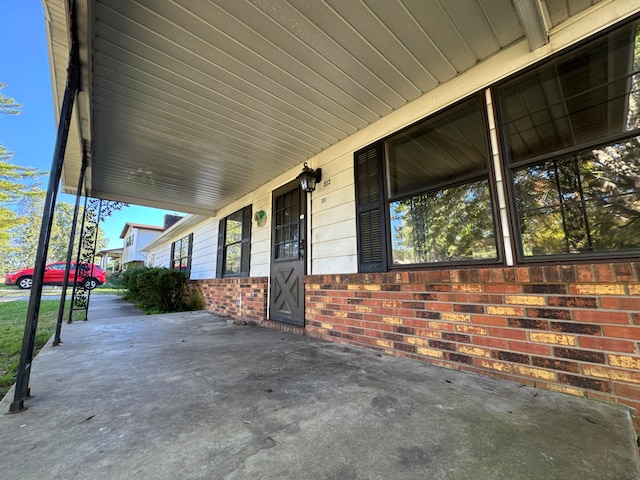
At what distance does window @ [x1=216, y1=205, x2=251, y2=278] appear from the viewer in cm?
567

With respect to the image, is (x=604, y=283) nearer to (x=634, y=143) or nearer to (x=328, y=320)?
(x=634, y=143)

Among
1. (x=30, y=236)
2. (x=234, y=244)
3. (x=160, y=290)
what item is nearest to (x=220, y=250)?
(x=234, y=244)

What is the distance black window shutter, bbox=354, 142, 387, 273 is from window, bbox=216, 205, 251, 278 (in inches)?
121

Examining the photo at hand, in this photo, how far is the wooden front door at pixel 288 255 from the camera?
4.02m

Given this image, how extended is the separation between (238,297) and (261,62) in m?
4.27

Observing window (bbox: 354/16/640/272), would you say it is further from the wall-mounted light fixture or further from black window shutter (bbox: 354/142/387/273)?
the wall-mounted light fixture

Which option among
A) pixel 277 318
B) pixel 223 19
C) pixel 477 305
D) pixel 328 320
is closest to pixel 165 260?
pixel 277 318

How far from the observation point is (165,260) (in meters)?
12.1

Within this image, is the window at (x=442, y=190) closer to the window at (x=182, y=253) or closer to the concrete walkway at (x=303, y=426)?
the concrete walkway at (x=303, y=426)

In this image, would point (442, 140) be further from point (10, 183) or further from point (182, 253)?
point (10, 183)

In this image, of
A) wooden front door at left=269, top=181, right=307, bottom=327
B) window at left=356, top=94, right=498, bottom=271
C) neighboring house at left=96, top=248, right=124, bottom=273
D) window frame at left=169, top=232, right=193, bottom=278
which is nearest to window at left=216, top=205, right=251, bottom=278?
wooden front door at left=269, top=181, right=307, bottom=327

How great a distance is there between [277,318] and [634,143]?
4.22m

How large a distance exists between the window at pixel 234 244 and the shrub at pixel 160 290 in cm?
163

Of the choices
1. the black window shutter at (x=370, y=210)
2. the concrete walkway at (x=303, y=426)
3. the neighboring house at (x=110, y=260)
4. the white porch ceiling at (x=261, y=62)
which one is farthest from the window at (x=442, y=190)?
the neighboring house at (x=110, y=260)
